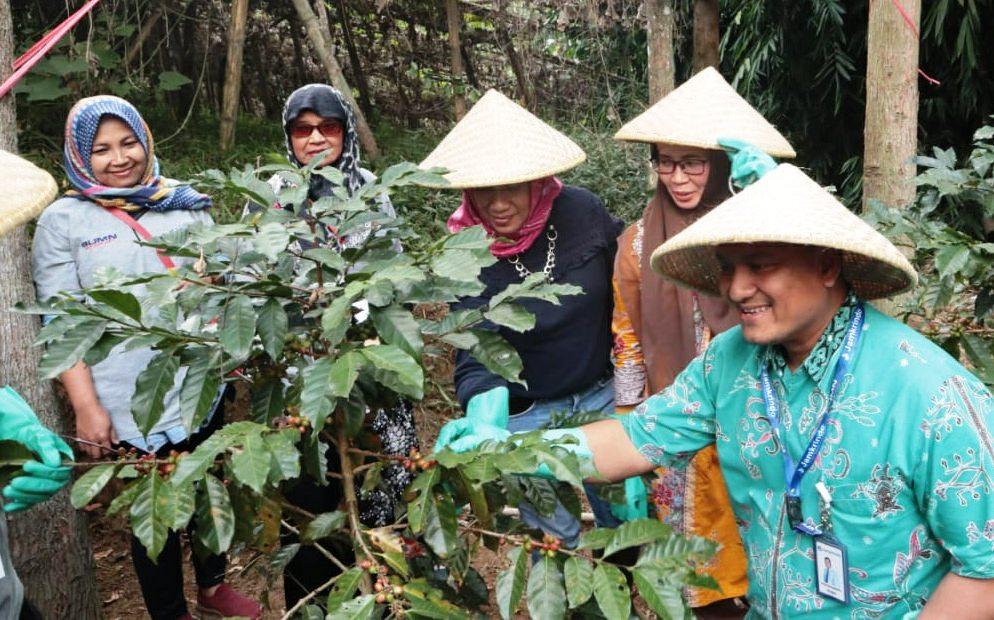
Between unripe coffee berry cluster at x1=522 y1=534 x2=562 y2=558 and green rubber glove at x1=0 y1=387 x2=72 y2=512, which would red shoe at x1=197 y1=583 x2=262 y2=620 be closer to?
green rubber glove at x1=0 y1=387 x2=72 y2=512

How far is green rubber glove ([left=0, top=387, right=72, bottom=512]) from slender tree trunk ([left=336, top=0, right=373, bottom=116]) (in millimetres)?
5801

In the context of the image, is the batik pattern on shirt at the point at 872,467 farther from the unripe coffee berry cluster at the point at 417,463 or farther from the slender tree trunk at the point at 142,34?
the slender tree trunk at the point at 142,34

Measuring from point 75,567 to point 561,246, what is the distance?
1.74 m

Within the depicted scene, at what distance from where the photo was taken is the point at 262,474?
4.17ft

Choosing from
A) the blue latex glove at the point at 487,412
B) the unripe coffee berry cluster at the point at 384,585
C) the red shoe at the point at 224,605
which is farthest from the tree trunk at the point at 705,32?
the unripe coffee berry cluster at the point at 384,585

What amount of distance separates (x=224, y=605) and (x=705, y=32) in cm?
399

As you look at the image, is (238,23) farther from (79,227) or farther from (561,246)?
(561,246)

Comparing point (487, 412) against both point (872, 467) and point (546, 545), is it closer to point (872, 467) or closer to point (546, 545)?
point (546, 545)

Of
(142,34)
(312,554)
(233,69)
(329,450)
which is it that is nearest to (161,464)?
(329,450)

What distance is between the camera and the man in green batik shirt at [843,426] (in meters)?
1.38

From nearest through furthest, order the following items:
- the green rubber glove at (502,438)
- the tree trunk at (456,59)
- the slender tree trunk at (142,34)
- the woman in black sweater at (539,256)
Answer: the green rubber glove at (502,438), the woman in black sweater at (539,256), the slender tree trunk at (142,34), the tree trunk at (456,59)

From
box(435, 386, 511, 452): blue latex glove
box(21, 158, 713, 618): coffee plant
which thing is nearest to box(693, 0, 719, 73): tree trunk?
box(435, 386, 511, 452): blue latex glove

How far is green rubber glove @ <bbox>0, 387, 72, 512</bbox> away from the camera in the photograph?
1683 mm

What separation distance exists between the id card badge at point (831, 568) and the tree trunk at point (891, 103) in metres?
2.12
